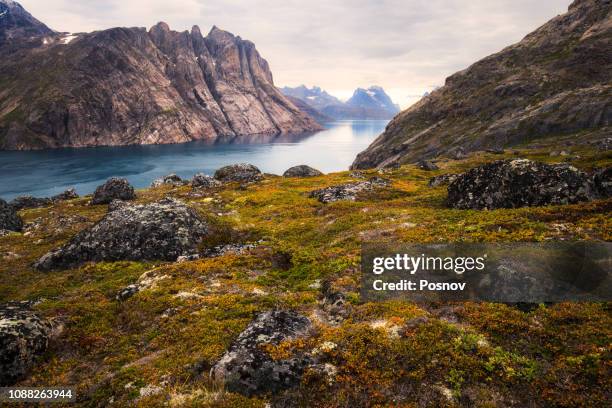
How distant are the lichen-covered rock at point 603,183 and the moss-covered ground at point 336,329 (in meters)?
5.92

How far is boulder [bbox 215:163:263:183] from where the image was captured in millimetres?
57438

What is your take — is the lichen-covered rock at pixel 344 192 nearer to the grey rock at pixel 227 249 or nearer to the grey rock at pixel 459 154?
the grey rock at pixel 227 249

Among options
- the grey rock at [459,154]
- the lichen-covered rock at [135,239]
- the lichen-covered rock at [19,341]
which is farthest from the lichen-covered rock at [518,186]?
the grey rock at [459,154]

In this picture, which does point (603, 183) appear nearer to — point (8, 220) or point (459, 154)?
point (8, 220)

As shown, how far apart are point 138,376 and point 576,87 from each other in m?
158

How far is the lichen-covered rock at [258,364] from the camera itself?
436 inches

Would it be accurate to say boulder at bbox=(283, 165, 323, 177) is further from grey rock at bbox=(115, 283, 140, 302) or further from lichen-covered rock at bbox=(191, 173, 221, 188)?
grey rock at bbox=(115, 283, 140, 302)

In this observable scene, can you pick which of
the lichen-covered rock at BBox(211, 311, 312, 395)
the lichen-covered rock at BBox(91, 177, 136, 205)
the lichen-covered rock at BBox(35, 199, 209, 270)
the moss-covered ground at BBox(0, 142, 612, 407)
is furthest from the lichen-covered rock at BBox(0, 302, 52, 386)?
the lichen-covered rock at BBox(91, 177, 136, 205)

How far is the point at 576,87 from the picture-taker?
12456 centimetres

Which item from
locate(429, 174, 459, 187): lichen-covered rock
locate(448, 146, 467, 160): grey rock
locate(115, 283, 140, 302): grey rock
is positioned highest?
locate(448, 146, 467, 160): grey rock

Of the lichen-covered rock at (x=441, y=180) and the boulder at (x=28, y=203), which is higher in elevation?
the lichen-covered rock at (x=441, y=180)

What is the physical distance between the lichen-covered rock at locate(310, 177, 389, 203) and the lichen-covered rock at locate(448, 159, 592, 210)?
11.0 metres

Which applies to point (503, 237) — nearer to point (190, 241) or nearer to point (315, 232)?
point (315, 232)

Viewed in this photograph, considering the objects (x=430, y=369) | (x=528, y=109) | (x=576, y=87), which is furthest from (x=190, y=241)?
(x=576, y=87)
